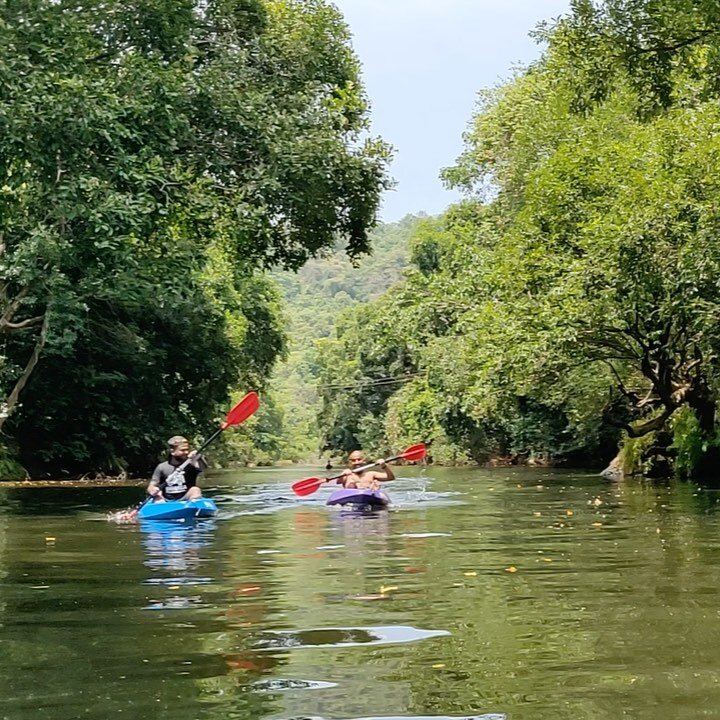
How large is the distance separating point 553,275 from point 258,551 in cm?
1373

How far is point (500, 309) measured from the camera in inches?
912

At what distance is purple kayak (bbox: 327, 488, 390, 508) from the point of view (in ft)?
47.9

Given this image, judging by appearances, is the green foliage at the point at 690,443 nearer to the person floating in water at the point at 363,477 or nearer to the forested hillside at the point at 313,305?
the person floating in water at the point at 363,477

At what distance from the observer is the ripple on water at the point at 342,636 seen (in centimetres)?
480

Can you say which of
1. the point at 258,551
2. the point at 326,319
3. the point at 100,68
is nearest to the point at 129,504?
the point at 100,68

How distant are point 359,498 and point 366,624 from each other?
9312mm

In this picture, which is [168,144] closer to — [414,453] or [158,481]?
[158,481]

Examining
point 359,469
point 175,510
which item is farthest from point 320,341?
point 175,510

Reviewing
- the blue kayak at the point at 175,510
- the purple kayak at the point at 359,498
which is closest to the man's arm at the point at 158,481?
the blue kayak at the point at 175,510

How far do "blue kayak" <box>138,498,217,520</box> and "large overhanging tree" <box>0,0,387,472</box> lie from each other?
4002 millimetres

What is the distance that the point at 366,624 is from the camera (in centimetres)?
532

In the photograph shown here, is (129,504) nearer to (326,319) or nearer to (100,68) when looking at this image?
(100,68)

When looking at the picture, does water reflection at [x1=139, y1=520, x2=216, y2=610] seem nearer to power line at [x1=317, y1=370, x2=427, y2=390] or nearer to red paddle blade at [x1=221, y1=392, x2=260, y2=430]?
red paddle blade at [x1=221, y1=392, x2=260, y2=430]

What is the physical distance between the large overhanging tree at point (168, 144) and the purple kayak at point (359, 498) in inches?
166
